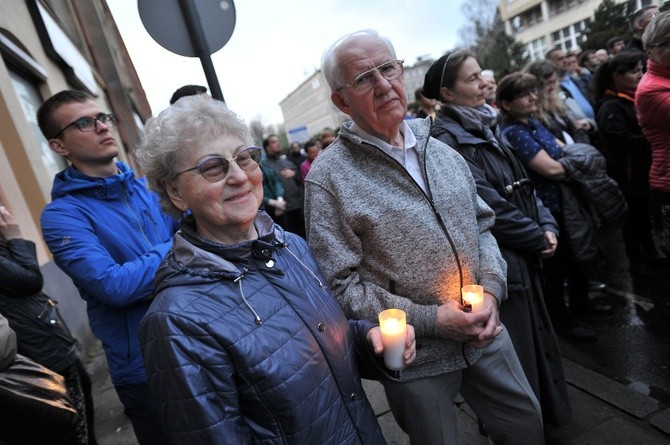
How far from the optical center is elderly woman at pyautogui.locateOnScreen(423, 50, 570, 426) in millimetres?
2270

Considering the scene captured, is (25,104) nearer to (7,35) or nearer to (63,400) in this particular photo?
A: (7,35)

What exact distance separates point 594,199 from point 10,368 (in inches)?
144

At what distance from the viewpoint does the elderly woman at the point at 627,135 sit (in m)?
3.96

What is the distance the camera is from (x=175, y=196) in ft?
4.63

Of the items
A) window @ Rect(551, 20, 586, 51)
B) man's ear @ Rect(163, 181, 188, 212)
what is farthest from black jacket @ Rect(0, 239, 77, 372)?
window @ Rect(551, 20, 586, 51)

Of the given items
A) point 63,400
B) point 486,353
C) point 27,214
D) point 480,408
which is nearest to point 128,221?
point 63,400

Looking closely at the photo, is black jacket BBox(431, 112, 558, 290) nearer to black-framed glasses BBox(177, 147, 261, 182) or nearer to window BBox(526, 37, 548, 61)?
black-framed glasses BBox(177, 147, 261, 182)

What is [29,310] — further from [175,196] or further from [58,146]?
[175,196]

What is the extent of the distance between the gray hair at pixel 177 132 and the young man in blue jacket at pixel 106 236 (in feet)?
1.78

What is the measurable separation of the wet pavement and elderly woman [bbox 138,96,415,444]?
5.46 ft

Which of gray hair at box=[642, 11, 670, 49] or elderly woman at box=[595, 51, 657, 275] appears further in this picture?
elderly woman at box=[595, 51, 657, 275]

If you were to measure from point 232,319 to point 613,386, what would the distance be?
8.86ft

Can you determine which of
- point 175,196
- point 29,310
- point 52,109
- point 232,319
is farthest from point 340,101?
point 29,310

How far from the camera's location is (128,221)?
2002 millimetres
